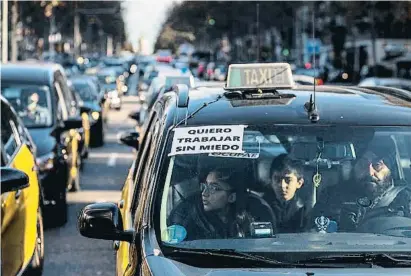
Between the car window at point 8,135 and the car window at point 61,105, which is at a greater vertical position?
the car window at point 8,135

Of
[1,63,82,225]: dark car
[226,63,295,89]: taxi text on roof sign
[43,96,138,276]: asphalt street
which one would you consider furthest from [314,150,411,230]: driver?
[1,63,82,225]: dark car

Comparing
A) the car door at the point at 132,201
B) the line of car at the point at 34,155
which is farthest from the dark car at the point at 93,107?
the car door at the point at 132,201

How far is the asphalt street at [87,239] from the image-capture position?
915 cm

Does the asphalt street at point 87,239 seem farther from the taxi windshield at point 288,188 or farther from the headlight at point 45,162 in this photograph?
the taxi windshield at point 288,188

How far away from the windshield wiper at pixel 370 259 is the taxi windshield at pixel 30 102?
27.4ft

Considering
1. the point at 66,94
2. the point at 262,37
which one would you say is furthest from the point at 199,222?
the point at 262,37

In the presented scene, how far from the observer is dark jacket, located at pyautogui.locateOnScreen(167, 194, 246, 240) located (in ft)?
14.2

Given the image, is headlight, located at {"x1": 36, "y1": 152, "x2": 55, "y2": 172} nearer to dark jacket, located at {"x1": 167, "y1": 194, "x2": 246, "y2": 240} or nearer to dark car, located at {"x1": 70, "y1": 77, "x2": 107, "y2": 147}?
dark jacket, located at {"x1": 167, "y1": 194, "x2": 246, "y2": 240}

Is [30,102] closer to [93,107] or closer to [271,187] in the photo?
[271,187]

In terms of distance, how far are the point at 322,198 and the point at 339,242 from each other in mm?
363

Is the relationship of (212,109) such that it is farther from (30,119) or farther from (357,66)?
(357,66)

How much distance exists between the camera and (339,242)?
4262mm

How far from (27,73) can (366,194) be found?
8945mm

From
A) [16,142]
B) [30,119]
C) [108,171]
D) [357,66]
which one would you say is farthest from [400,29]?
[16,142]
